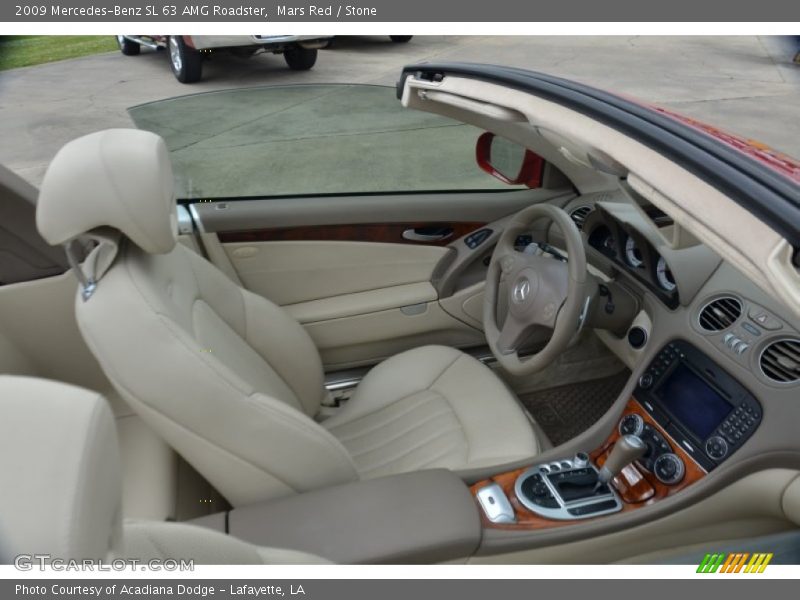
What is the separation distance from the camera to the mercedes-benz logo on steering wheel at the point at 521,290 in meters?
1.60

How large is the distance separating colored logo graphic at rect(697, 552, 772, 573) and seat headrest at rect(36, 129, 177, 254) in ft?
3.65

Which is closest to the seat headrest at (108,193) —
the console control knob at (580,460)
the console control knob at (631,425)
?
the console control knob at (580,460)

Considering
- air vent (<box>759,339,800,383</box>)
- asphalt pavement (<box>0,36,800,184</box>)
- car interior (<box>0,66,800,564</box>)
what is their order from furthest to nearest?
asphalt pavement (<box>0,36,800,184</box>) < air vent (<box>759,339,800,383</box>) < car interior (<box>0,66,800,564</box>)

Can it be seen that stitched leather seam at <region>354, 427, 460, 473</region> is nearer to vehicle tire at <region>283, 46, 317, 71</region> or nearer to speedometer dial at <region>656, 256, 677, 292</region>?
speedometer dial at <region>656, 256, 677, 292</region>

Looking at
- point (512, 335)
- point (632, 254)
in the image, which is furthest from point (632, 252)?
point (512, 335)

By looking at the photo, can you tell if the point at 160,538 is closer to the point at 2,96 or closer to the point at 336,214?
the point at 336,214

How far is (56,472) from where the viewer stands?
16.8 inches

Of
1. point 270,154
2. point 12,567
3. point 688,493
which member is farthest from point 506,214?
point 270,154

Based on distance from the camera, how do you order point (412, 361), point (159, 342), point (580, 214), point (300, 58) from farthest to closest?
point (300, 58)
point (580, 214)
point (412, 361)
point (159, 342)

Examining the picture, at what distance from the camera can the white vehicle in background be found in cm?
474

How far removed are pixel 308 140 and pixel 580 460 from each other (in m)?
3.37

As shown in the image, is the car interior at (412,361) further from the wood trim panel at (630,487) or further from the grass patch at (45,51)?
the grass patch at (45,51)

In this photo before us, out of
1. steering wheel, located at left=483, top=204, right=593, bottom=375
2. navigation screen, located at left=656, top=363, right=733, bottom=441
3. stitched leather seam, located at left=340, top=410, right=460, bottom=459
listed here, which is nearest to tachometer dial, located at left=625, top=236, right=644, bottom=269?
steering wheel, located at left=483, top=204, right=593, bottom=375

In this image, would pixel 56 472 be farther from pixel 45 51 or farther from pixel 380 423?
pixel 45 51
